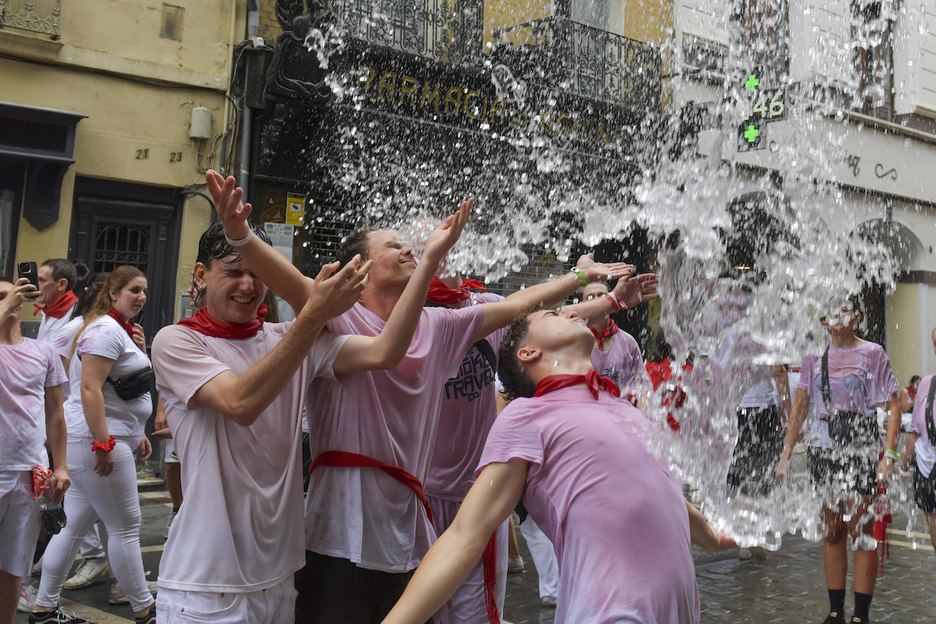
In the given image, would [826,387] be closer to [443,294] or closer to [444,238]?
[443,294]

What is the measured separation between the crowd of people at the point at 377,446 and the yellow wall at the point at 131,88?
5.79m

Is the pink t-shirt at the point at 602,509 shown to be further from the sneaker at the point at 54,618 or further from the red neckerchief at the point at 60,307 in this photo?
the red neckerchief at the point at 60,307

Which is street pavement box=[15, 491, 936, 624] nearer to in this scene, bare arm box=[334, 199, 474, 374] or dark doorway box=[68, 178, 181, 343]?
bare arm box=[334, 199, 474, 374]

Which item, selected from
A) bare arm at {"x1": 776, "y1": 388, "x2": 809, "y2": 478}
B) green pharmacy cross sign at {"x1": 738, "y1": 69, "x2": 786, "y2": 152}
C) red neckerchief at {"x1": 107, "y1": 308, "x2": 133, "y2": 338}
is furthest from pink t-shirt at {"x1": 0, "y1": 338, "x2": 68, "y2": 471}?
green pharmacy cross sign at {"x1": 738, "y1": 69, "x2": 786, "y2": 152}

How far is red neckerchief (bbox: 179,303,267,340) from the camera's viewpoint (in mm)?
2555

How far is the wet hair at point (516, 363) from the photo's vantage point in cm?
242

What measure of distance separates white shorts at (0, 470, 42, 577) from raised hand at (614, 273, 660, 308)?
2782 millimetres

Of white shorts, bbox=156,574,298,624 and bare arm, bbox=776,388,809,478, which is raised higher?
bare arm, bbox=776,388,809,478

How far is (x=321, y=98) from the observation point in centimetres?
1043

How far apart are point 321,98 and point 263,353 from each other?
829 centimetres

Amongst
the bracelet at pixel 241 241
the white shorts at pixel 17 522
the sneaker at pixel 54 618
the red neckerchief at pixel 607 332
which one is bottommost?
the sneaker at pixel 54 618

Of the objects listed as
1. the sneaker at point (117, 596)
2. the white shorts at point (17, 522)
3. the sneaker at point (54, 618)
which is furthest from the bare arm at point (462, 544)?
the sneaker at point (117, 596)

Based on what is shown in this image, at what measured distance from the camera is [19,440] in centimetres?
398

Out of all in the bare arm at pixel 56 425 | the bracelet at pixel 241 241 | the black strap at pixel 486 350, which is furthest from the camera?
the bare arm at pixel 56 425
